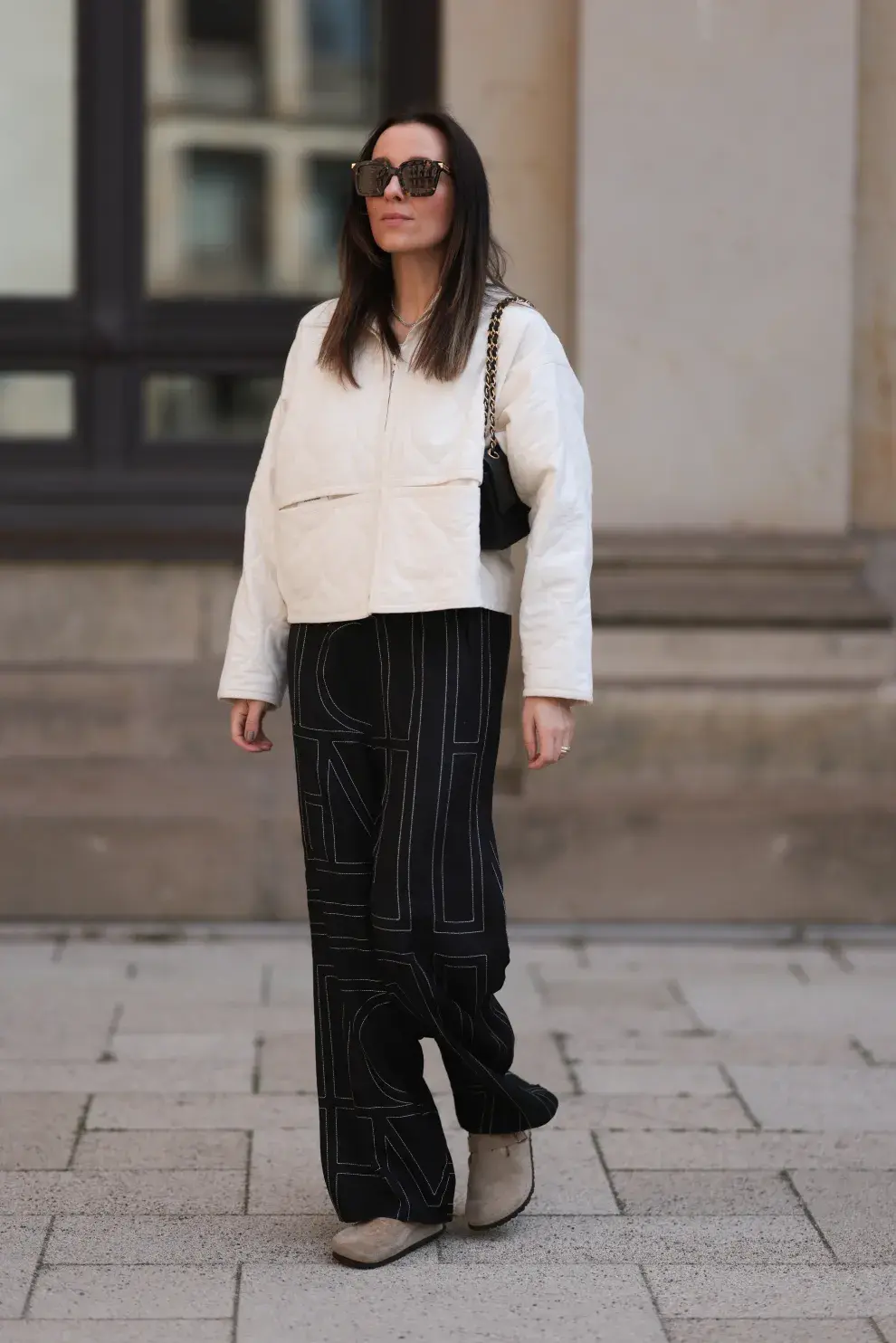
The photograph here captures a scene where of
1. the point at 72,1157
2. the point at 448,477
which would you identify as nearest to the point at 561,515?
the point at 448,477

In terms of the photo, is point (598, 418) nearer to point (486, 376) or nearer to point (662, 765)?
point (662, 765)

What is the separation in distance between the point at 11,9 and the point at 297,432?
4.00 m

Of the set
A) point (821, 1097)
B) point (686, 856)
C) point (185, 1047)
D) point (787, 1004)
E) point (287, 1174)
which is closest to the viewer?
point (287, 1174)

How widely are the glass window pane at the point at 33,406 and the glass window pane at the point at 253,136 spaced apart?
48cm

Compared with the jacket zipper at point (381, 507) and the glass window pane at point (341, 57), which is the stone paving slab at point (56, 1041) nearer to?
the jacket zipper at point (381, 507)

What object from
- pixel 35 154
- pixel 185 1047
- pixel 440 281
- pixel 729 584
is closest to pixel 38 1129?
pixel 185 1047

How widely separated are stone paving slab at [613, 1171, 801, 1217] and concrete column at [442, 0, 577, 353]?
3.27 meters

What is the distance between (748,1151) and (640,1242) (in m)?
0.62

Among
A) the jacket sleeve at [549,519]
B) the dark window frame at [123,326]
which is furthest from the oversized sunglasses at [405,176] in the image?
the dark window frame at [123,326]

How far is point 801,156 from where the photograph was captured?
20.6 feet

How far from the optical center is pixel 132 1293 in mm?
3311

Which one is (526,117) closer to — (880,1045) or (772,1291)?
(880,1045)

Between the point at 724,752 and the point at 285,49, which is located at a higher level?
the point at 285,49

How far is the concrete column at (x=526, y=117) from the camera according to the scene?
21.1 ft
